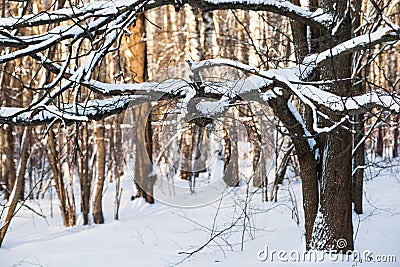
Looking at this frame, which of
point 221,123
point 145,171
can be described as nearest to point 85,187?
point 145,171

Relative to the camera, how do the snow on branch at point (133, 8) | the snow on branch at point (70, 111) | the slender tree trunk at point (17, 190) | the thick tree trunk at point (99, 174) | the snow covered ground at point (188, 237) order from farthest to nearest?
the thick tree trunk at point (99, 174), the slender tree trunk at point (17, 190), the snow covered ground at point (188, 237), the snow on branch at point (70, 111), the snow on branch at point (133, 8)

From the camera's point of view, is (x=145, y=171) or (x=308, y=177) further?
(x=145, y=171)

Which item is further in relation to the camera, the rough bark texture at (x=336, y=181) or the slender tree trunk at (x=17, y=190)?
the slender tree trunk at (x=17, y=190)

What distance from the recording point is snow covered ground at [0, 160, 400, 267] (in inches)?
239

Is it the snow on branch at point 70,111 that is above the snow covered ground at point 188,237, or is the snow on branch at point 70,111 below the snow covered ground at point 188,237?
above

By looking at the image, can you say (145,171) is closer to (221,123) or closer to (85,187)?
(85,187)

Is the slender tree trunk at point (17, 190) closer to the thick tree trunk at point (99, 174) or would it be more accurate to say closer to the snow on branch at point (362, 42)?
the thick tree trunk at point (99, 174)

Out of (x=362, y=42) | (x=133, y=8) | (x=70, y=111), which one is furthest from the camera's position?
(x=70, y=111)

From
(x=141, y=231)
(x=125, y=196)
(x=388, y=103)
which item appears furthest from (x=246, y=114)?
(x=125, y=196)

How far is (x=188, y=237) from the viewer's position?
764cm

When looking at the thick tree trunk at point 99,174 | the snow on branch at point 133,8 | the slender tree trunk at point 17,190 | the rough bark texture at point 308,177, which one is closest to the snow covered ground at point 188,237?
the thick tree trunk at point 99,174

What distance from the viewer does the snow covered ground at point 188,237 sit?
239 inches

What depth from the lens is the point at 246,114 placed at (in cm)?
597

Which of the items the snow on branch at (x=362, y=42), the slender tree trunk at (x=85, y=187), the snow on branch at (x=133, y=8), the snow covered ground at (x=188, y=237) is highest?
the snow on branch at (x=133, y=8)
